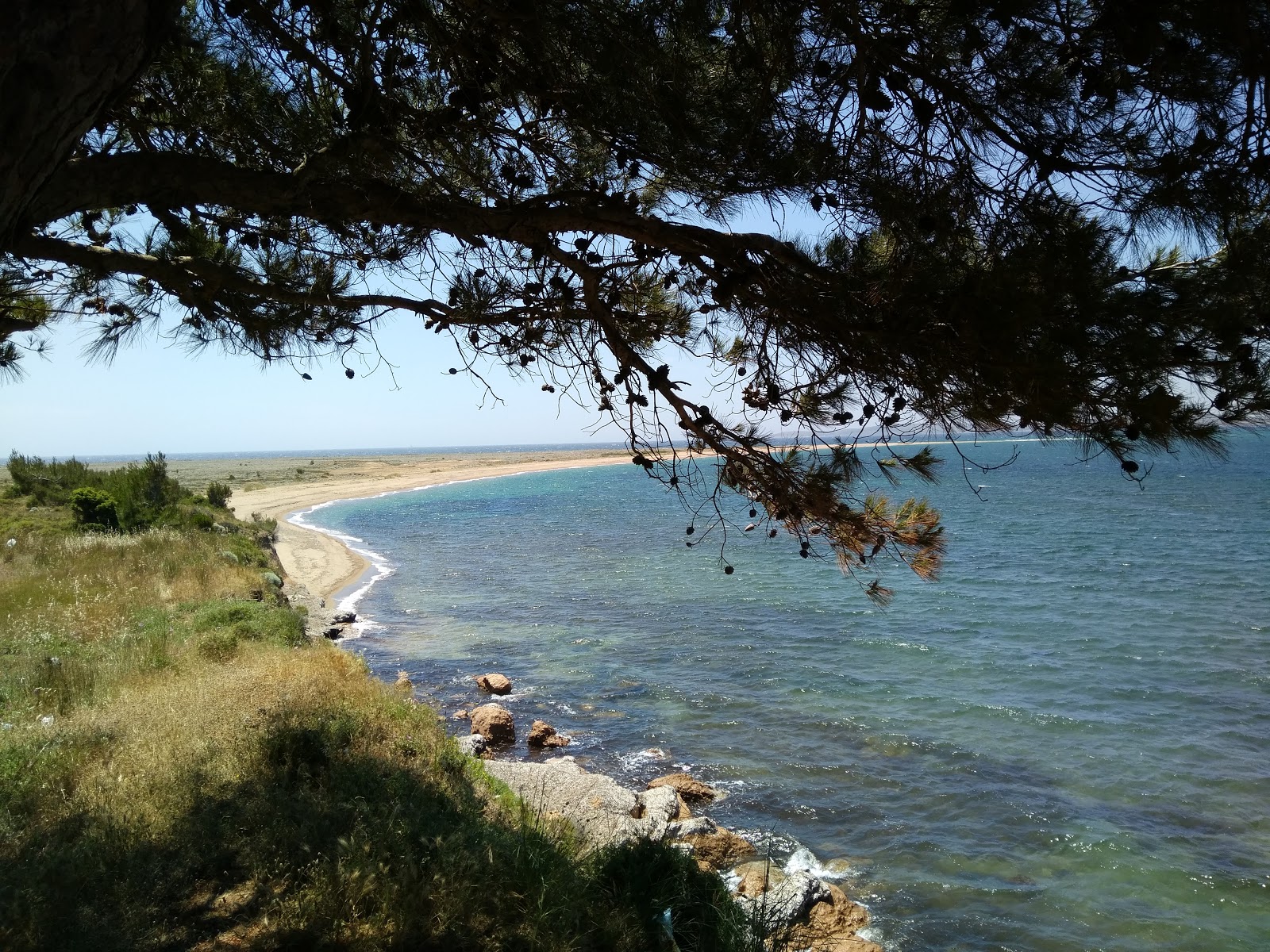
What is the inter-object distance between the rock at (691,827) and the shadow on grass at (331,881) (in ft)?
7.49

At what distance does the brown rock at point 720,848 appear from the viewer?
22.8 feet

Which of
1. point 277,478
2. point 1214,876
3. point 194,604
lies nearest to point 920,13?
point 1214,876

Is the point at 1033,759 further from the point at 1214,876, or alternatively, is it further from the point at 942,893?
the point at 942,893

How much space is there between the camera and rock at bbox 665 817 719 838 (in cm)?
717

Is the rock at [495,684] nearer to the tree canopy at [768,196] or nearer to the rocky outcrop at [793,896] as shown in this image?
the rocky outcrop at [793,896]

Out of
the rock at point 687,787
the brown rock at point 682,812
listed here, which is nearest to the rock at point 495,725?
the rock at point 687,787

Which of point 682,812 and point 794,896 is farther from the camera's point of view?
point 682,812

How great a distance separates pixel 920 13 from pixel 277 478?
72255 millimetres

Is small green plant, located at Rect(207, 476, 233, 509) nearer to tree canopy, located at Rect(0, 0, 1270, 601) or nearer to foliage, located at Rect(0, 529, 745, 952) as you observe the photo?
foliage, located at Rect(0, 529, 745, 952)

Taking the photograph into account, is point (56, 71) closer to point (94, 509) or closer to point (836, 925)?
point (836, 925)

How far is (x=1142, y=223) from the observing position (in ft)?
8.79

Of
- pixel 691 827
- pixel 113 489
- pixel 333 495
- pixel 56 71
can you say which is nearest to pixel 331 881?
pixel 56 71

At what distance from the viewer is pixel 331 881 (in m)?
3.51

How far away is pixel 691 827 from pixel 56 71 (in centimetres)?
720
